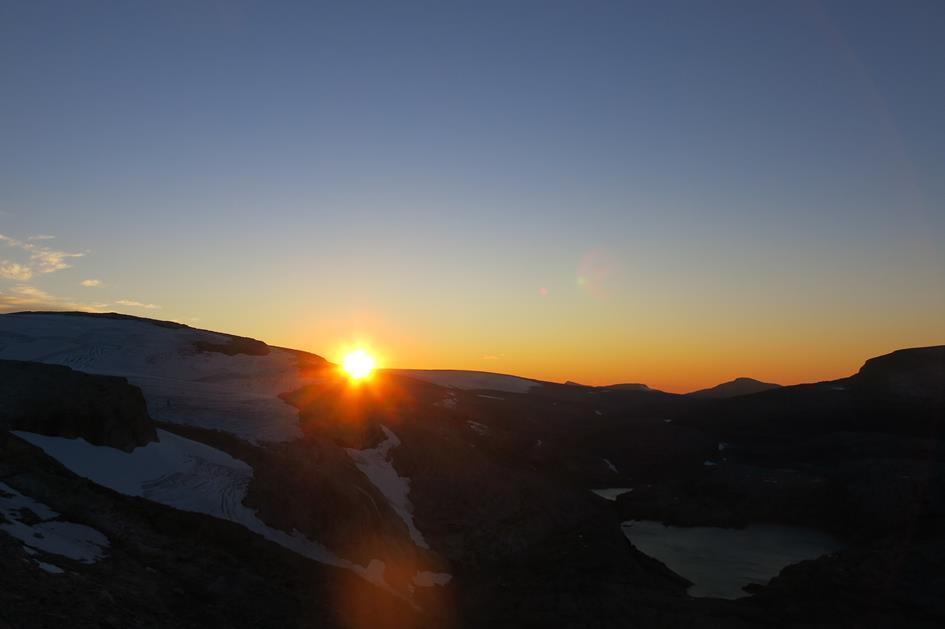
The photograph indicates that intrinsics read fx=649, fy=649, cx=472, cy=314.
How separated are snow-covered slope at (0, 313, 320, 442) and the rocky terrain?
0.85 feet

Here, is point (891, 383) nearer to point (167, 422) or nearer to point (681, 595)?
point (681, 595)

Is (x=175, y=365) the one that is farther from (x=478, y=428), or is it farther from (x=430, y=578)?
(x=430, y=578)

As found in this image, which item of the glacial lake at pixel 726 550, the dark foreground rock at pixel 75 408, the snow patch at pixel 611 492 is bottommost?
the glacial lake at pixel 726 550

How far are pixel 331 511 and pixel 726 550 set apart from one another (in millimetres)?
38365

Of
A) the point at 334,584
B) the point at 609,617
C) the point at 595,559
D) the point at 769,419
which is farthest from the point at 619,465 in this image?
the point at 334,584

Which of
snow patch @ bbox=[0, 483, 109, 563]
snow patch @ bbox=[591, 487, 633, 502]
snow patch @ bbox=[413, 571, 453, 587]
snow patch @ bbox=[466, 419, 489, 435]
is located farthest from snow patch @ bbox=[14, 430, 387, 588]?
snow patch @ bbox=[591, 487, 633, 502]

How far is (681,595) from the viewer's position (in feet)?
118

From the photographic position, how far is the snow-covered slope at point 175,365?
39.7 m

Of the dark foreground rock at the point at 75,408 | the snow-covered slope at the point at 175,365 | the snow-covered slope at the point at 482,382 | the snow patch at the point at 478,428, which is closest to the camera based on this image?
the dark foreground rock at the point at 75,408

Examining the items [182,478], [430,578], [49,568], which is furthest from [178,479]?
[430,578]

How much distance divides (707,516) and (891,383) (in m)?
52.5

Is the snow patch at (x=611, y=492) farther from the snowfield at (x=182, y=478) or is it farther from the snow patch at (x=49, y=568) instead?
the snow patch at (x=49, y=568)

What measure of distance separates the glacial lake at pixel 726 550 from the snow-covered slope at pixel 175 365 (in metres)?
29.9

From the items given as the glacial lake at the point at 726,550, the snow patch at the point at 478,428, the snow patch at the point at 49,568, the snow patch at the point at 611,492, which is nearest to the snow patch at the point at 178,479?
the snow patch at the point at 49,568
